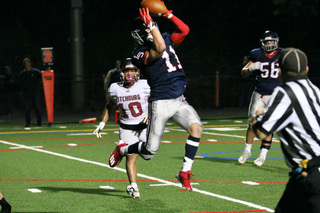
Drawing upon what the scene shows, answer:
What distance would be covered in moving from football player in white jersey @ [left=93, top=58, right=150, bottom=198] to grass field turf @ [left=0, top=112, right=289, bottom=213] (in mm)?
487

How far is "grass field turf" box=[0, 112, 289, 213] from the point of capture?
295 inches

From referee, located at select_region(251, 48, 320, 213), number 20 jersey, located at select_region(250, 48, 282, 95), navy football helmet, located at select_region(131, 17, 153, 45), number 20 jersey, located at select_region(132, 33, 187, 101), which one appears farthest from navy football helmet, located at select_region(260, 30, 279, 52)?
referee, located at select_region(251, 48, 320, 213)

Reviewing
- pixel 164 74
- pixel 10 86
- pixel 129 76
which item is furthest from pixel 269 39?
pixel 10 86

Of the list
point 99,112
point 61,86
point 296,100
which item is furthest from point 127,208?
point 61,86

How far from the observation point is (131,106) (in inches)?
322

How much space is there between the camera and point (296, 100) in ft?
15.2

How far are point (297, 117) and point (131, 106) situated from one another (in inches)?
150

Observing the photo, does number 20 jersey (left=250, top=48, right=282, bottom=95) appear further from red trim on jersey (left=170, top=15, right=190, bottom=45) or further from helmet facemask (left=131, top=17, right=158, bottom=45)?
helmet facemask (left=131, top=17, right=158, bottom=45)

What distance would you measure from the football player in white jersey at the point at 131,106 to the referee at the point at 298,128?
350cm

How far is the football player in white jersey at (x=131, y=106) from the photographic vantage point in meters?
8.08

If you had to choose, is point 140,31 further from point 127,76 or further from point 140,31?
point 127,76

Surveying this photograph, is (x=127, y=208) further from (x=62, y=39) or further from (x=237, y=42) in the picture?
(x=237, y=42)

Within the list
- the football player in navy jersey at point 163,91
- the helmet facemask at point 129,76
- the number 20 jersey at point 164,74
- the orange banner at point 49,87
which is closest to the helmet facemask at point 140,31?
the football player in navy jersey at point 163,91

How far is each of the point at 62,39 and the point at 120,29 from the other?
9.31 feet
